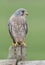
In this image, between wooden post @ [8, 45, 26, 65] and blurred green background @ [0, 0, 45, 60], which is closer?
wooden post @ [8, 45, 26, 65]

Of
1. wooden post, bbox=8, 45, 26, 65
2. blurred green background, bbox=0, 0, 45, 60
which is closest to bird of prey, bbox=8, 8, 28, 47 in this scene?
wooden post, bbox=8, 45, 26, 65

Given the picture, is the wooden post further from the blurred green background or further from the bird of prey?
the blurred green background

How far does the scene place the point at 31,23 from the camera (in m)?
6.39

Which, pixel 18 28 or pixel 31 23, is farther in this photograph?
pixel 31 23

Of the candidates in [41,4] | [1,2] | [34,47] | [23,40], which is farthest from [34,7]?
[23,40]

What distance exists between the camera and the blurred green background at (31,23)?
231 inches

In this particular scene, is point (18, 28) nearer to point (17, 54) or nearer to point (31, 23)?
point (17, 54)

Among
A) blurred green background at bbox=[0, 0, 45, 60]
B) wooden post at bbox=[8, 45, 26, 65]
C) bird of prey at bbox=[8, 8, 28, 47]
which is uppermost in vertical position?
bird of prey at bbox=[8, 8, 28, 47]

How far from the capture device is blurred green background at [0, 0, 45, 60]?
5.86 m

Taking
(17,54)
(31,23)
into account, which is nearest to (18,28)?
(17,54)

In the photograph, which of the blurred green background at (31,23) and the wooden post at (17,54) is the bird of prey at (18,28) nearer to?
the wooden post at (17,54)

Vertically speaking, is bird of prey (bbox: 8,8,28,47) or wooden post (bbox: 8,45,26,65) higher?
bird of prey (bbox: 8,8,28,47)

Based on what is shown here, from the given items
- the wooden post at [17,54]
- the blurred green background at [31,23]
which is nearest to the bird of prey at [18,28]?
the wooden post at [17,54]

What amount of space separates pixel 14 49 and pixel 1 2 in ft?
16.9
